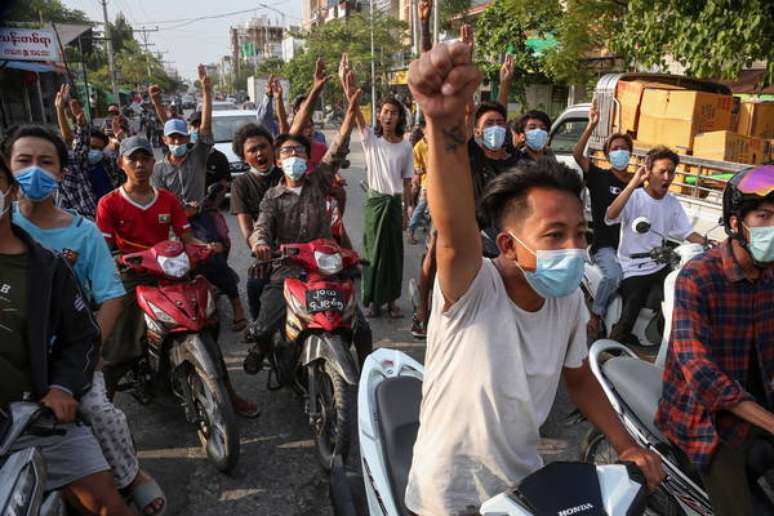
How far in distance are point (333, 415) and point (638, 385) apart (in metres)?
1.44

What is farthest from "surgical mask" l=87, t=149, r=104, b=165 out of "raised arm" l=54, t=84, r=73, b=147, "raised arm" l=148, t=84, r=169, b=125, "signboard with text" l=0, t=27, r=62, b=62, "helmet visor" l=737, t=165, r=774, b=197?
"signboard with text" l=0, t=27, r=62, b=62

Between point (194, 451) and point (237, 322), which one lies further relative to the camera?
point (237, 322)

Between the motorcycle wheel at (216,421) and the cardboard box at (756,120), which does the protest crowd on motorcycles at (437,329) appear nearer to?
the motorcycle wheel at (216,421)

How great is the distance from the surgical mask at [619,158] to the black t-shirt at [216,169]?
12.1ft

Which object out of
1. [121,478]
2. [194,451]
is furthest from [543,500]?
→ [194,451]

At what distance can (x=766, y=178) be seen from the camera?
191 centimetres

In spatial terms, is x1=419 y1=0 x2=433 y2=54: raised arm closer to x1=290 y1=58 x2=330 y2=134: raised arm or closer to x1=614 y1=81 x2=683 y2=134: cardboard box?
x1=290 y1=58 x2=330 y2=134: raised arm

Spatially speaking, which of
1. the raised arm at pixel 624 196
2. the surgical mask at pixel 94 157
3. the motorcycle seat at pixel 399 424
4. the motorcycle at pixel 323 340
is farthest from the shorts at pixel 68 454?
the surgical mask at pixel 94 157

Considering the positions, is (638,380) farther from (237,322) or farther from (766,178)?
(237,322)

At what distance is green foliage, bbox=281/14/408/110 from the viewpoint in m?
30.9

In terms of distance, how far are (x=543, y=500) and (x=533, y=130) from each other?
12.5ft

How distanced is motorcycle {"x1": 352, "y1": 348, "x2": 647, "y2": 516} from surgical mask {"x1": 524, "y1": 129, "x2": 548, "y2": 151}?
110 inches

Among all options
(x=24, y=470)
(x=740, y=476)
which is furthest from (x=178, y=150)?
(x=740, y=476)

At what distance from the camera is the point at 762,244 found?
192 cm
